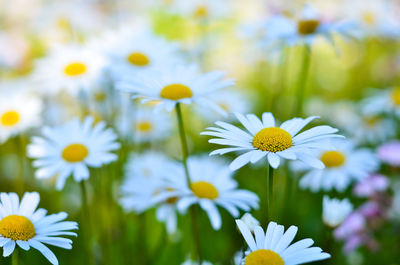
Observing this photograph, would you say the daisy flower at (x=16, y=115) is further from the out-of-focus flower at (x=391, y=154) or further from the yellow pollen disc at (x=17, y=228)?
the out-of-focus flower at (x=391, y=154)

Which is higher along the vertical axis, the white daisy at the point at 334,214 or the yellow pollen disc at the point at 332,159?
the yellow pollen disc at the point at 332,159

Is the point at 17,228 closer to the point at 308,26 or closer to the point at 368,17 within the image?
the point at 308,26

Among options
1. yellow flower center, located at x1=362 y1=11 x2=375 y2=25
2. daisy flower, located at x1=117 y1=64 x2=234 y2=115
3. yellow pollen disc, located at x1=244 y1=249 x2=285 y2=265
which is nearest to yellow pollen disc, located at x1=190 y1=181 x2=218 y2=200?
daisy flower, located at x1=117 y1=64 x2=234 y2=115

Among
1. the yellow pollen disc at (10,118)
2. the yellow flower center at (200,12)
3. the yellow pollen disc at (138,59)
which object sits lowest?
the yellow pollen disc at (10,118)

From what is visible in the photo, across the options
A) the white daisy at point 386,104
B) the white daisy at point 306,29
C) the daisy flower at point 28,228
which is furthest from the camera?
the white daisy at point 386,104

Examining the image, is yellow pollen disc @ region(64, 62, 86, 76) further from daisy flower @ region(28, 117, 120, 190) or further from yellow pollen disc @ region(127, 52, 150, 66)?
daisy flower @ region(28, 117, 120, 190)

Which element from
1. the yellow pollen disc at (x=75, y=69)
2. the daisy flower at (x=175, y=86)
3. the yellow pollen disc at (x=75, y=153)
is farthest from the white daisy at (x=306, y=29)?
the yellow pollen disc at (x=75, y=153)
